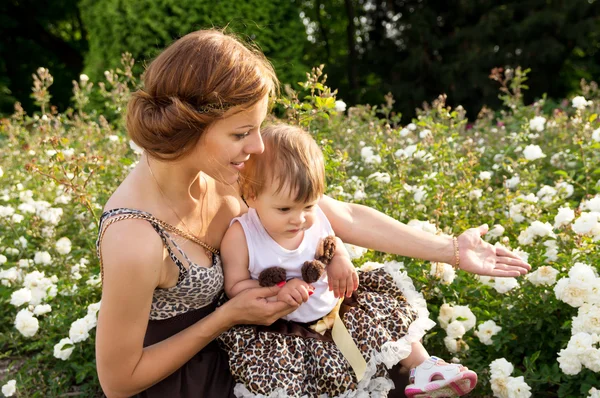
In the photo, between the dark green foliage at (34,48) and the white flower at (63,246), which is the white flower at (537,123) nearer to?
the white flower at (63,246)

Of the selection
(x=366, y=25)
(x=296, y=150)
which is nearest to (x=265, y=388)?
(x=296, y=150)

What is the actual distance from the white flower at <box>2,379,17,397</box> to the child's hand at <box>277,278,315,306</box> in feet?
4.03

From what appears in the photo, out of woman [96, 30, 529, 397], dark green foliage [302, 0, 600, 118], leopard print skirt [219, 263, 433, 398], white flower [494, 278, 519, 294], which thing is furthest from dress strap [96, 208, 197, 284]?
dark green foliage [302, 0, 600, 118]

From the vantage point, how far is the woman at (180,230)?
1.74 metres

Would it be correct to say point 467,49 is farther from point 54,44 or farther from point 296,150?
point 54,44

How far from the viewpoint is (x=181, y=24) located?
6906 millimetres

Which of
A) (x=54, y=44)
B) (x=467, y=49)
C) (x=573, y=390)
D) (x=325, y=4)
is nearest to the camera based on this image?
(x=573, y=390)

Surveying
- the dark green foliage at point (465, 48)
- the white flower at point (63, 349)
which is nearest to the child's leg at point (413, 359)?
the white flower at point (63, 349)

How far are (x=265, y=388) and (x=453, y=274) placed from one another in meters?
0.94

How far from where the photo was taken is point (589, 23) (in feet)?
25.0

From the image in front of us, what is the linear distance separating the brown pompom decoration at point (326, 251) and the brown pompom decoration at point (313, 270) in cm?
5

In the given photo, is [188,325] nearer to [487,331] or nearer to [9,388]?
[9,388]

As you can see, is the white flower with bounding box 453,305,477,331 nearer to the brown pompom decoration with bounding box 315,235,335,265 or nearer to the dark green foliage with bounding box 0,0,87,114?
the brown pompom decoration with bounding box 315,235,335,265

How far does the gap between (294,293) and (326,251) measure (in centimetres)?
20
